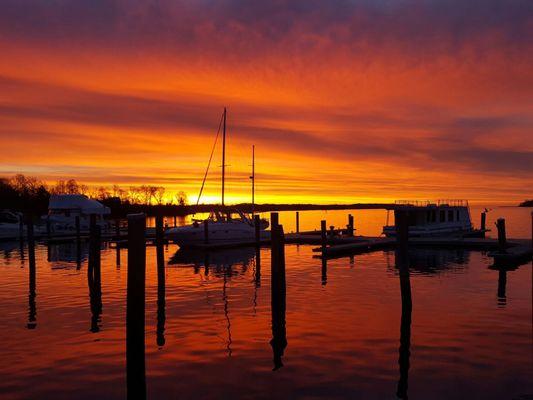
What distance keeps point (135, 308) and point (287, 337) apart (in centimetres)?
678

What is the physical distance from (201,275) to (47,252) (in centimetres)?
2066

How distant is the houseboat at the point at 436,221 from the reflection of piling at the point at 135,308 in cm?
3747

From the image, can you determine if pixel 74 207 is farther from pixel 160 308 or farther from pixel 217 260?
pixel 160 308

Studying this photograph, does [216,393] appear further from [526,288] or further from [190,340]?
[526,288]

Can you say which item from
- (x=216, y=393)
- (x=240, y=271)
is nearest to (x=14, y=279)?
(x=240, y=271)

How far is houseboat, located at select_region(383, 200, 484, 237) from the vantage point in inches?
1815

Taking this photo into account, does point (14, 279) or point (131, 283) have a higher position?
point (131, 283)

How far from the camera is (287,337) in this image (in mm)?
15586

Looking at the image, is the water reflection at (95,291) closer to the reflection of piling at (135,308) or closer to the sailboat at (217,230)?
the reflection of piling at (135,308)

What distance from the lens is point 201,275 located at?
Answer: 29703 mm

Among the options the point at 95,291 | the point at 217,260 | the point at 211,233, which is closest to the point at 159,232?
the point at 95,291

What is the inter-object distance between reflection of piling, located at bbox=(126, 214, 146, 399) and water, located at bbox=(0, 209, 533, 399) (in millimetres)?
1519

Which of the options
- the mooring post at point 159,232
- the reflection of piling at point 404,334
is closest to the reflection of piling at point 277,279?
the reflection of piling at point 404,334

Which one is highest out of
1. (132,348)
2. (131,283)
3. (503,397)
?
(131,283)
